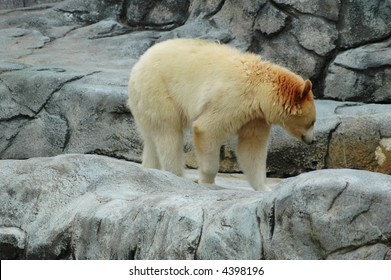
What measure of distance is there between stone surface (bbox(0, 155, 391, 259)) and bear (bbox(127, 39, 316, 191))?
99 centimetres

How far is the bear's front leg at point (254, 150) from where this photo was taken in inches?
359

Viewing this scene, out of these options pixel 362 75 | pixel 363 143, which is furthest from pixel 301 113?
pixel 362 75

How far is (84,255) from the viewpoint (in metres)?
6.73

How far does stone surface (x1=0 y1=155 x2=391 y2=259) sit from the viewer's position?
212 inches

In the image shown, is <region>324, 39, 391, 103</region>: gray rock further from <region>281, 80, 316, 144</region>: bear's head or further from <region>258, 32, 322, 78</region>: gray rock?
<region>281, 80, 316, 144</region>: bear's head

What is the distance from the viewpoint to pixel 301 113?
29.5 feet

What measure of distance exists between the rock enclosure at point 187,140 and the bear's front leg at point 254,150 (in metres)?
1.25

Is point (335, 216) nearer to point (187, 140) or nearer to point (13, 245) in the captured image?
point (13, 245)

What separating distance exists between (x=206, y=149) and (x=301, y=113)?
95 centimetres

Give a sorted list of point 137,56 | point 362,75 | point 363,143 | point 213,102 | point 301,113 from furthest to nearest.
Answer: point 137,56, point 362,75, point 363,143, point 301,113, point 213,102

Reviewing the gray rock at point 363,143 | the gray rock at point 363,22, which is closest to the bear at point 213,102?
the gray rock at point 363,143

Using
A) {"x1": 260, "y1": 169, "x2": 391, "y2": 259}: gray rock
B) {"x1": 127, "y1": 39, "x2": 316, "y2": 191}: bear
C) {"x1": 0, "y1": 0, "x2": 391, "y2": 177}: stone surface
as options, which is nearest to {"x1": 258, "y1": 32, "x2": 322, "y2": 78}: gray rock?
{"x1": 0, "y1": 0, "x2": 391, "y2": 177}: stone surface

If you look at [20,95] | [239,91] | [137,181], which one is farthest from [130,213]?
[20,95]

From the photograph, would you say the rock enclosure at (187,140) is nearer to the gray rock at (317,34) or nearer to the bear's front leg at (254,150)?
the gray rock at (317,34)
